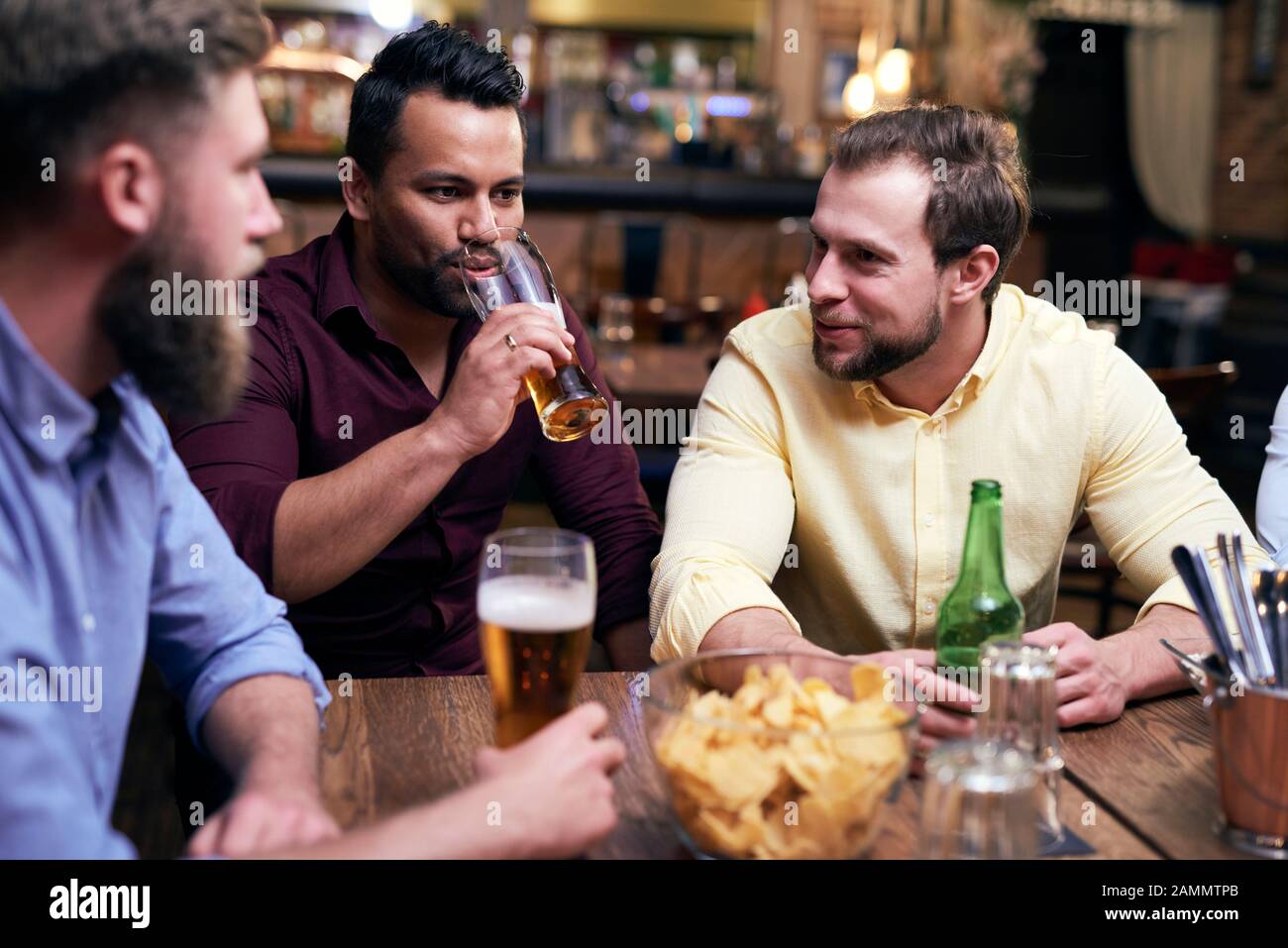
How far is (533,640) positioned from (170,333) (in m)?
0.35

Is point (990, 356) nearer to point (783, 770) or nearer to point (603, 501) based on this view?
point (603, 501)

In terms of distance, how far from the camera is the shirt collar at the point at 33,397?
A: 90 cm

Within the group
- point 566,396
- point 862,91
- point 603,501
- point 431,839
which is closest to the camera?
point 431,839

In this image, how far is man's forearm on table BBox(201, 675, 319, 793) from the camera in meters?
1.05

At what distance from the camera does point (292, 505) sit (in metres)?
1.59

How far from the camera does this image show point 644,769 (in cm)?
114

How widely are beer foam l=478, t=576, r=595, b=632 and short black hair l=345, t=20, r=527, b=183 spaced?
95 centimetres

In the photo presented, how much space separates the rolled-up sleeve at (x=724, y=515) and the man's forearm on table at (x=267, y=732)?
1.41 ft

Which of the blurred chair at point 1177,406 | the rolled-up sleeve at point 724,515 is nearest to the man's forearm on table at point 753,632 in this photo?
the rolled-up sleeve at point 724,515

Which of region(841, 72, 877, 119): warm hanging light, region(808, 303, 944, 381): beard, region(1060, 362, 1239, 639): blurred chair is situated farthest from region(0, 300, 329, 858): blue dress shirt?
region(841, 72, 877, 119): warm hanging light

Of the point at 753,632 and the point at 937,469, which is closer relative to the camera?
the point at 753,632

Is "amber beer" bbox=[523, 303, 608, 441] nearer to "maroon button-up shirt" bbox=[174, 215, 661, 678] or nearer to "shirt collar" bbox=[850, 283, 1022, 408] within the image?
"maroon button-up shirt" bbox=[174, 215, 661, 678]

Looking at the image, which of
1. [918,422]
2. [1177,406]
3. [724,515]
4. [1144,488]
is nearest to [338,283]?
[724,515]
